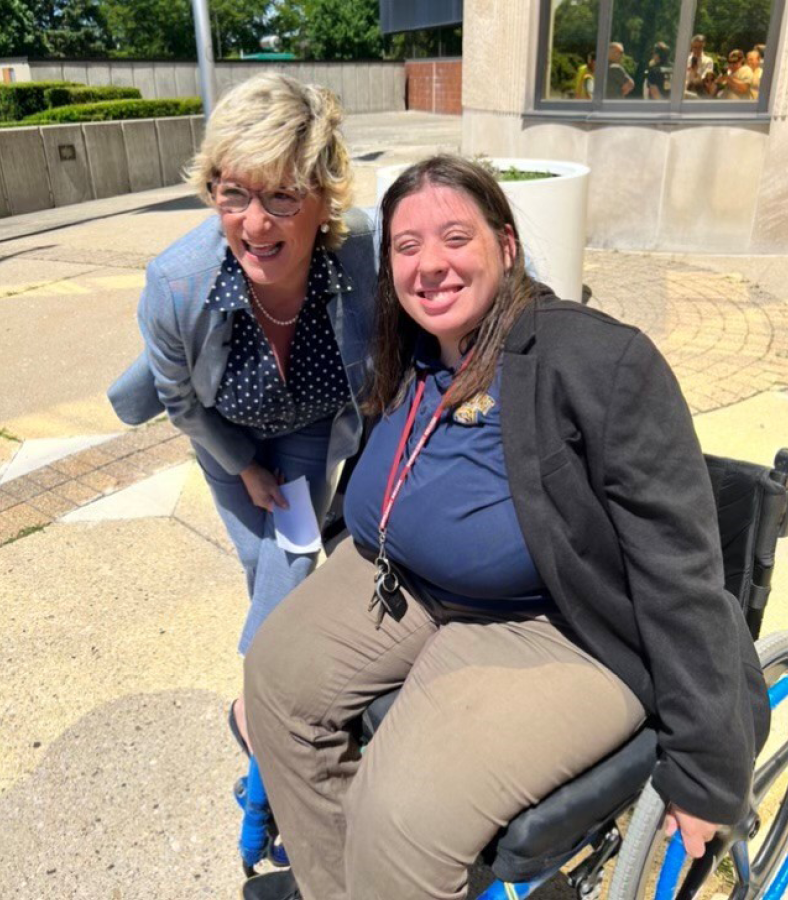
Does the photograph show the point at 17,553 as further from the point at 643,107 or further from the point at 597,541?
the point at 643,107

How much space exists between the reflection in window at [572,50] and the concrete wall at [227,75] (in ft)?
→ 59.8

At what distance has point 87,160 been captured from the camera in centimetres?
1295

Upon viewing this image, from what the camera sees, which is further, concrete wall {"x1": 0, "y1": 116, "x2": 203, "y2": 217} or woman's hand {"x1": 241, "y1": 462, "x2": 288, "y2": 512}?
concrete wall {"x1": 0, "y1": 116, "x2": 203, "y2": 217}

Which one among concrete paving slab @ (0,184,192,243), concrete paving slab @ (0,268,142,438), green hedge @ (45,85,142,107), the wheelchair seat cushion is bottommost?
concrete paving slab @ (0,184,192,243)

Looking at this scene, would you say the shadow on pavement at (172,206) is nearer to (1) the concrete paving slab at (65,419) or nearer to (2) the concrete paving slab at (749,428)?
(1) the concrete paving slab at (65,419)

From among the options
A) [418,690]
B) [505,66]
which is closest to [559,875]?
[418,690]

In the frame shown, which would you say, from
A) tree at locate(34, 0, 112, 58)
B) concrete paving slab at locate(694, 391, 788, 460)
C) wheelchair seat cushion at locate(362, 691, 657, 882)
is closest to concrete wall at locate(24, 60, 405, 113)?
tree at locate(34, 0, 112, 58)

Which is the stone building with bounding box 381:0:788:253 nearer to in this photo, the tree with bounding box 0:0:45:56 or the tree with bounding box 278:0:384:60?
the tree with bounding box 0:0:45:56

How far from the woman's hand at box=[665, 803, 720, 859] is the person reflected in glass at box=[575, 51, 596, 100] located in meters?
7.87

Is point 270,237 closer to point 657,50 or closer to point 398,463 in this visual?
point 398,463

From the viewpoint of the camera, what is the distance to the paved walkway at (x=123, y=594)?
2258 mm

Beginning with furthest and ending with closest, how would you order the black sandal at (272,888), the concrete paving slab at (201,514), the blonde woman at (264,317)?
the concrete paving slab at (201,514) → the black sandal at (272,888) → the blonde woman at (264,317)

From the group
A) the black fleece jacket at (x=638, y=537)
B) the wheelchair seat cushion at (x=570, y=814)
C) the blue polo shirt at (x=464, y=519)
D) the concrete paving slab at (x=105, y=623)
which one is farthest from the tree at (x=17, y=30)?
the wheelchair seat cushion at (x=570, y=814)

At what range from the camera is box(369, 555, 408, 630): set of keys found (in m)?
1.79
